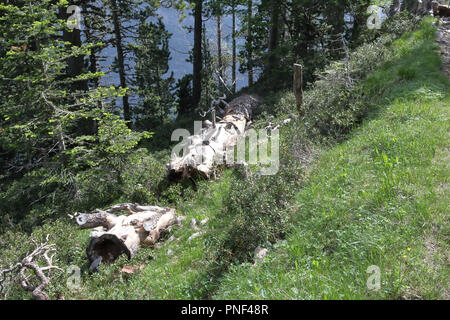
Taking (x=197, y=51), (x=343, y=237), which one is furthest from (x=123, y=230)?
(x=197, y=51)

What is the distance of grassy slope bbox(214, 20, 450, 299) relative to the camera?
10.7 feet

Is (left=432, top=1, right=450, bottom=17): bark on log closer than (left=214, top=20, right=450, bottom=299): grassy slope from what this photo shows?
No

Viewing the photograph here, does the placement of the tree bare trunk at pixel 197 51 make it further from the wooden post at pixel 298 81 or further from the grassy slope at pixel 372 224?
the grassy slope at pixel 372 224

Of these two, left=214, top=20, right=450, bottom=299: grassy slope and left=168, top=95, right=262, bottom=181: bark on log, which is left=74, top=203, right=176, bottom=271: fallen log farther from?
left=214, top=20, right=450, bottom=299: grassy slope

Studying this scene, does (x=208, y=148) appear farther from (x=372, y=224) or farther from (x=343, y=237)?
(x=372, y=224)

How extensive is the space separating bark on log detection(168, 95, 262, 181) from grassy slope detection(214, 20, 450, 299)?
3.24 meters

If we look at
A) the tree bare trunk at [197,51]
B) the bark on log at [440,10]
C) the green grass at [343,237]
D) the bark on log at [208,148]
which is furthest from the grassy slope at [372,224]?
the tree bare trunk at [197,51]

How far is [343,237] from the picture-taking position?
3.98 metres

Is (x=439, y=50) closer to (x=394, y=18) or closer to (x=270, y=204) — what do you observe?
(x=394, y=18)

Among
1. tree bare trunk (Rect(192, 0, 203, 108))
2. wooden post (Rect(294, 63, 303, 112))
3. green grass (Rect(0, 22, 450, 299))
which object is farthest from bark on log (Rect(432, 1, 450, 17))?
tree bare trunk (Rect(192, 0, 203, 108))

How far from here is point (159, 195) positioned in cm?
827

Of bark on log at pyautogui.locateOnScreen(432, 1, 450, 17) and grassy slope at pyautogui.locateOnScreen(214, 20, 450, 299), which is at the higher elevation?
bark on log at pyautogui.locateOnScreen(432, 1, 450, 17)

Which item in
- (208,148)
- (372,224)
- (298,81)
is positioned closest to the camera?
(372,224)

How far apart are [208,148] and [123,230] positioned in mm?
3788
